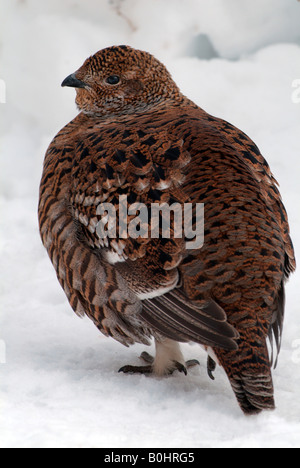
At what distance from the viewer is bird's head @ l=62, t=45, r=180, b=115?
15.8ft

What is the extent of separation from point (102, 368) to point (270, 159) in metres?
3.74

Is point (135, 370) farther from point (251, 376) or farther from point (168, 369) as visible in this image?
point (251, 376)

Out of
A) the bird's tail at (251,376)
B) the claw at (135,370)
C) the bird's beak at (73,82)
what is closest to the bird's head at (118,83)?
the bird's beak at (73,82)

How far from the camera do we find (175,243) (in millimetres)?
3682

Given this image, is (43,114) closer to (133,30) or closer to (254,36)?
(133,30)

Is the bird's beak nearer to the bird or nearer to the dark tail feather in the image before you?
the bird

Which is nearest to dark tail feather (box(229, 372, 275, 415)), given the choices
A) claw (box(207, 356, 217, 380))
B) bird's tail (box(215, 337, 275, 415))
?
bird's tail (box(215, 337, 275, 415))

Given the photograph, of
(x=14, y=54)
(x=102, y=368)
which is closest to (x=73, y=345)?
(x=102, y=368)

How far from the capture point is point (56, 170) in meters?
4.46

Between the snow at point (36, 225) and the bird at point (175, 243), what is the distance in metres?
0.33

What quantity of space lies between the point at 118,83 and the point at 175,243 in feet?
5.52

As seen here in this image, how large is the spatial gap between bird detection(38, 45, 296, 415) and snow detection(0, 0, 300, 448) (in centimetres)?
33

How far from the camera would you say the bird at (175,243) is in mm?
3568

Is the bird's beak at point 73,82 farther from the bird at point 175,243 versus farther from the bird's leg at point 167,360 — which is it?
the bird's leg at point 167,360
